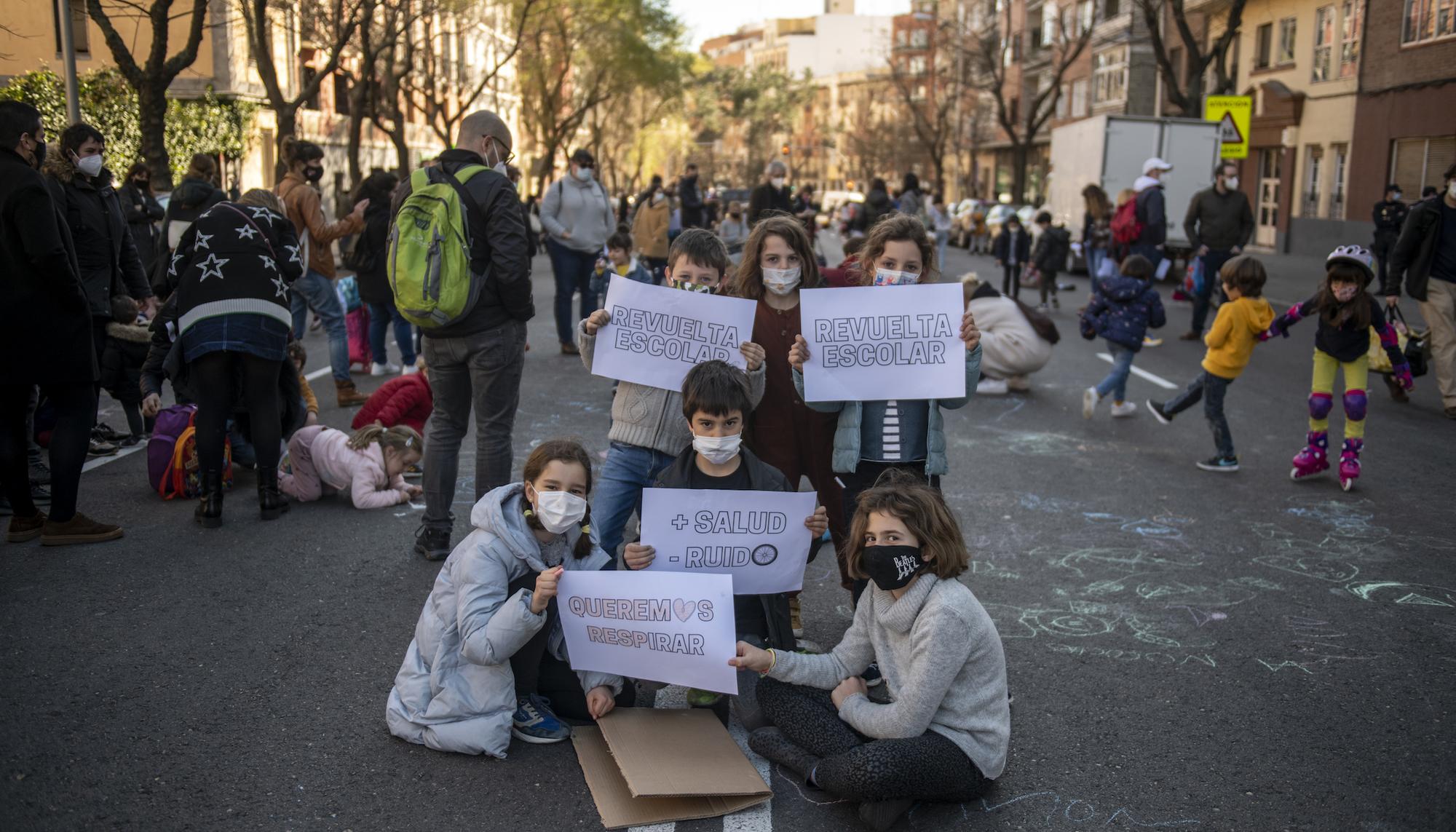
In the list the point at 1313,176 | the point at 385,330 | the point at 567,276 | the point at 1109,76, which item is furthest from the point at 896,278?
the point at 1109,76

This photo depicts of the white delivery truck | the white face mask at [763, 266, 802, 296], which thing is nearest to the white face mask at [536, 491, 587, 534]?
the white face mask at [763, 266, 802, 296]

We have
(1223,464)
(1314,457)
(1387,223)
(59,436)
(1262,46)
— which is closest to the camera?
(59,436)

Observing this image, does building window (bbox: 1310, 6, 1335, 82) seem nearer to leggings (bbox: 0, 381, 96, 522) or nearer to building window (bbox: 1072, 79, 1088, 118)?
building window (bbox: 1072, 79, 1088, 118)

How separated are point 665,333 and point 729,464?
0.82m

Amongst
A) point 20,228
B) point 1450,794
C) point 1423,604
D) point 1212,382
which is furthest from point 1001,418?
point 20,228

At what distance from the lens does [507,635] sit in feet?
12.5

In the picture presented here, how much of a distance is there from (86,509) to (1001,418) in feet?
21.6

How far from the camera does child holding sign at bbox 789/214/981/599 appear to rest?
469 centimetres

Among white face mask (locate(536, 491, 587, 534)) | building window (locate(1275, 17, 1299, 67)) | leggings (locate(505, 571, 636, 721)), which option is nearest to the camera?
white face mask (locate(536, 491, 587, 534))

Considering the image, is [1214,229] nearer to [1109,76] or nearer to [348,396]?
[348,396]

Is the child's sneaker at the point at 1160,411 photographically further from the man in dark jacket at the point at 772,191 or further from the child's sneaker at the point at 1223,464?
the man in dark jacket at the point at 772,191

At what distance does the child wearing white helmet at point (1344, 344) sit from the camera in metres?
7.52

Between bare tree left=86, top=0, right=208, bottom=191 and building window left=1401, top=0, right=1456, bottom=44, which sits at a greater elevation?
building window left=1401, top=0, right=1456, bottom=44

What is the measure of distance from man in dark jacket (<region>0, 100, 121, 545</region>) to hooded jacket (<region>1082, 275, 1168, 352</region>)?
7.41m
